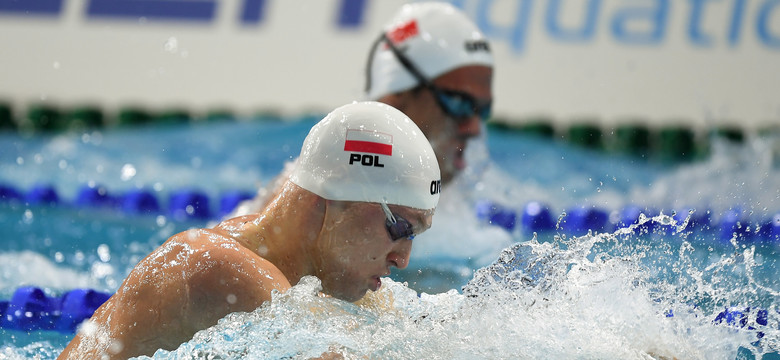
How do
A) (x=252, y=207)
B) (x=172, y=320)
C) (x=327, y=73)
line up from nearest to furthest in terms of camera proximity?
(x=172, y=320) < (x=252, y=207) < (x=327, y=73)

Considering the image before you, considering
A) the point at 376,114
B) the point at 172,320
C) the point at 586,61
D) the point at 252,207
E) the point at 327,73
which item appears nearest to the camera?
the point at 172,320

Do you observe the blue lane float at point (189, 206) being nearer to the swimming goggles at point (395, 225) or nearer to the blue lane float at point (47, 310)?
the blue lane float at point (47, 310)

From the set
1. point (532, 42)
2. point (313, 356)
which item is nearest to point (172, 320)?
point (313, 356)

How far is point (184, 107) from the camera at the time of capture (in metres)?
6.97

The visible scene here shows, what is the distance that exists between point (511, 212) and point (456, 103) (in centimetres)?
128

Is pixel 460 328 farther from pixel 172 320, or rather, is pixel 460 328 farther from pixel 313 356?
pixel 172 320

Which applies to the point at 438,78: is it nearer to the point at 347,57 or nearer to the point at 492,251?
the point at 492,251

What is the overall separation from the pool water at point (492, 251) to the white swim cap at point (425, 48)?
60 cm

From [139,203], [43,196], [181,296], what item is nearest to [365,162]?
[181,296]

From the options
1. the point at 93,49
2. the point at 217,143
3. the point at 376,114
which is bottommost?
the point at 217,143

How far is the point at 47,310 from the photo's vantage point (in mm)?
2855

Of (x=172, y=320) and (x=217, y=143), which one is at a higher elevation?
(x=172, y=320)

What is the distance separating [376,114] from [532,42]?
4762 millimetres

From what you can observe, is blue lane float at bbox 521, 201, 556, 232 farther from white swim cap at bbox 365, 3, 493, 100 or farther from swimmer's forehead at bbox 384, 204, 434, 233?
swimmer's forehead at bbox 384, 204, 434, 233
